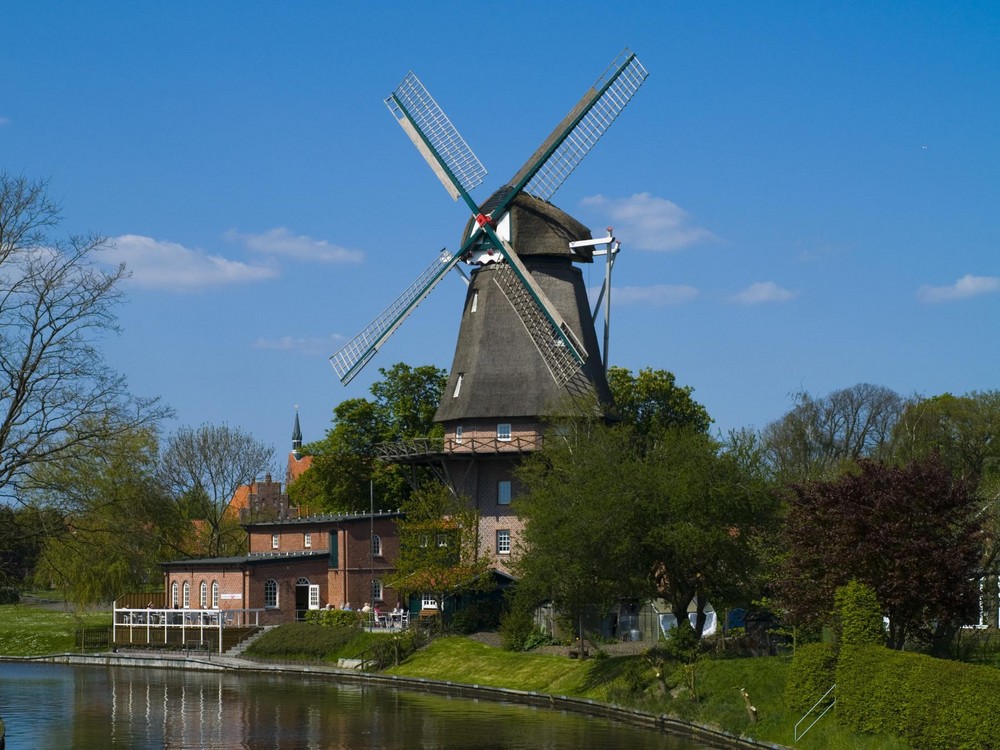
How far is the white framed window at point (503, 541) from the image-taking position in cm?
5572

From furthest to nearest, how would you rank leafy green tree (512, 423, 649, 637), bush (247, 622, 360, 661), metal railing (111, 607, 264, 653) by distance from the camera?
1. metal railing (111, 607, 264, 653)
2. bush (247, 622, 360, 661)
3. leafy green tree (512, 423, 649, 637)

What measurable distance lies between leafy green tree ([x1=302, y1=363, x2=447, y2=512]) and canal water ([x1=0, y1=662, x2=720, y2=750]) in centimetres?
2169

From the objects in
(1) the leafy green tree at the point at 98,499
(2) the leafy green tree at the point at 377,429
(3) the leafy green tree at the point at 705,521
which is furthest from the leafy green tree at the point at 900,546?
(2) the leafy green tree at the point at 377,429

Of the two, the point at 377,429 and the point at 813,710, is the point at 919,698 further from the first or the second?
the point at 377,429

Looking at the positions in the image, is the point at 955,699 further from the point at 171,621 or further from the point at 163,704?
→ the point at 171,621

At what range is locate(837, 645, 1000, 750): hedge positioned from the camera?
849 inches

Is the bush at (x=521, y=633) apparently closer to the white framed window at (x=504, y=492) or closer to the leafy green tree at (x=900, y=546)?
the white framed window at (x=504, y=492)

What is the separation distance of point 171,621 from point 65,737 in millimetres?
31000

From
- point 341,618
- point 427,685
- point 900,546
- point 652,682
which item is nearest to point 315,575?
point 341,618

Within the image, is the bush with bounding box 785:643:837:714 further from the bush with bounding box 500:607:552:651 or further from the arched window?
the arched window

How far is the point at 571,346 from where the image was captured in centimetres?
5438

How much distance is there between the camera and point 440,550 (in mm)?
52531

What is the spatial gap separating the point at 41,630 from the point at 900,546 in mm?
51815

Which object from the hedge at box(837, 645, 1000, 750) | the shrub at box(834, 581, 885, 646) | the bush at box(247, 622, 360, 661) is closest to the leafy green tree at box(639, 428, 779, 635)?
the shrub at box(834, 581, 885, 646)
